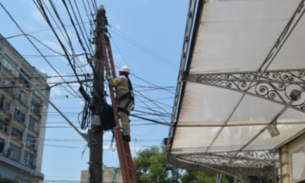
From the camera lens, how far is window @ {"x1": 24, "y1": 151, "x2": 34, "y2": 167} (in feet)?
137

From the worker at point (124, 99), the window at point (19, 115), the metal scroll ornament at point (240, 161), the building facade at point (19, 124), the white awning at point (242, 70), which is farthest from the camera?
the window at point (19, 115)

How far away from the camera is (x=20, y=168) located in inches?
1372

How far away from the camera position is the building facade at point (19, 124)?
34.2 meters

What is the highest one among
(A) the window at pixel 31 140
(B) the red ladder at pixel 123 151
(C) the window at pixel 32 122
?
(C) the window at pixel 32 122

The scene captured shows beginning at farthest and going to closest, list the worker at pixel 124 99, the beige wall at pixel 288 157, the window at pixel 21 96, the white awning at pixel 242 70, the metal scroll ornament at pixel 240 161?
the window at pixel 21 96 → the metal scroll ornament at pixel 240 161 → the beige wall at pixel 288 157 → the worker at pixel 124 99 → the white awning at pixel 242 70

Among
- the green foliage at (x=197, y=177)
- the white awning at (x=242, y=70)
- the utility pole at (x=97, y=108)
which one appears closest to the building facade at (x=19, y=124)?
the green foliage at (x=197, y=177)

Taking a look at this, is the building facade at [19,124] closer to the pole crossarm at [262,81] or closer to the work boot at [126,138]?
the work boot at [126,138]

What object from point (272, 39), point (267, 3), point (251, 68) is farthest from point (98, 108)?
point (267, 3)

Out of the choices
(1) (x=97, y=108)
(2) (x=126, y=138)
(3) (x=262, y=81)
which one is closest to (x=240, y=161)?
(2) (x=126, y=138)

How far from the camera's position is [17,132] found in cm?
3994

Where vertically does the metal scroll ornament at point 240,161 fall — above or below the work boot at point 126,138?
below

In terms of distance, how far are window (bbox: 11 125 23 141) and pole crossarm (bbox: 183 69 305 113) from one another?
3714 centimetres

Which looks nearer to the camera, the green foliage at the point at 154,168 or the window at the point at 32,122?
the green foliage at the point at 154,168

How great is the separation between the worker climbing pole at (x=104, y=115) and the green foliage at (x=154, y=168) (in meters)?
23.6
